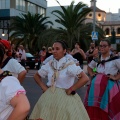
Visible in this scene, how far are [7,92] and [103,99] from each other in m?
3.43

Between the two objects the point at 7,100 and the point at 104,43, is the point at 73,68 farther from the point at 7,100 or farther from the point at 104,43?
the point at 7,100

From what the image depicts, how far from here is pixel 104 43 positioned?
584 cm

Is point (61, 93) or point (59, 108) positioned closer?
point (59, 108)

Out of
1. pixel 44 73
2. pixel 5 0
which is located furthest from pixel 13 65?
pixel 5 0

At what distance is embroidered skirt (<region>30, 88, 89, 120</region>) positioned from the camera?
13.6ft

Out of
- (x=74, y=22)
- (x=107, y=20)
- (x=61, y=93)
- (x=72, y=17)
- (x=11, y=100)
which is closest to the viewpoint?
(x=11, y=100)

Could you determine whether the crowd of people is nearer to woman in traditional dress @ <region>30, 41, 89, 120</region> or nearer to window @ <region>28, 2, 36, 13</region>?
woman in traditional dress @ <region>30, 41, 89, 120</region>

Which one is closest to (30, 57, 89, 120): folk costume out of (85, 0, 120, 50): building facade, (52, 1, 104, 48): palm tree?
(52, 1, 104, 48): palm tree

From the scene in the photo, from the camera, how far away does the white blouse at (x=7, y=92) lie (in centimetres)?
224

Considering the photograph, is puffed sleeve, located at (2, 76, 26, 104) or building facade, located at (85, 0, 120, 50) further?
building facade, located at (85, 0, 120, 50)

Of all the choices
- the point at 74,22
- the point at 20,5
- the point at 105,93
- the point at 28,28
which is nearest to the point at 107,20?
the point at 20,5

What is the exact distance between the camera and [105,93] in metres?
5.50

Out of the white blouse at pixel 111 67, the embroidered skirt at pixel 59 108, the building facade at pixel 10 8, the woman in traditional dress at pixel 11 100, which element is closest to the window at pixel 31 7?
the building facade at pixel 10 8

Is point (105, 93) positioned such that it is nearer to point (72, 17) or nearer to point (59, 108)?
point (59, 108)
